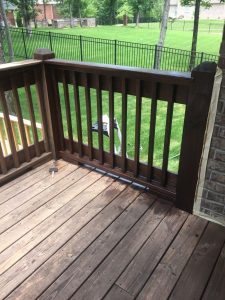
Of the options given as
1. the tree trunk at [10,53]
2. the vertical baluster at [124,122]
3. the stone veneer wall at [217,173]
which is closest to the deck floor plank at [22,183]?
the vertical baluster at [124,122]

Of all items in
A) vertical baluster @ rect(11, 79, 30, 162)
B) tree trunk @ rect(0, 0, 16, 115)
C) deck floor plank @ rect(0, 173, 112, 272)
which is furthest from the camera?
tree trunk @ rect(0, 0, 16, 115)

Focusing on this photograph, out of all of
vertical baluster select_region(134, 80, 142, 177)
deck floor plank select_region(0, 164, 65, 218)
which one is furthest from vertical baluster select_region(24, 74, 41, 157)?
vertical baluster select_region(134, 80, 142, 177)

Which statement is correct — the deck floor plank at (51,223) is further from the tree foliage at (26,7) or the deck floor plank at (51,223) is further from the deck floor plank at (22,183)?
the tree foliage at (26,7)

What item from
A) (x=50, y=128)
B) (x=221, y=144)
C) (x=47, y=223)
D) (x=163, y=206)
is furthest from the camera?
(x=50, y=128)

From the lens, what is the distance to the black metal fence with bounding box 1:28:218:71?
910 centimetres

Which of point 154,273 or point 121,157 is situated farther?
point 121,157

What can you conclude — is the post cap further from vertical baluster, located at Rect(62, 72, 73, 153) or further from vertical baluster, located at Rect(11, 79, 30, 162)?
vertical baluster, located at Rect(11, 79, 30, 162)

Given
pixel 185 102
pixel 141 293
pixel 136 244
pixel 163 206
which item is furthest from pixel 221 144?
pixel 141 293

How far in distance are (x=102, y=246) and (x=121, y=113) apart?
43.8 inches

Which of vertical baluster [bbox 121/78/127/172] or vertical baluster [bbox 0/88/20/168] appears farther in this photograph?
vertical baluster [bbox 0/88/20/168]

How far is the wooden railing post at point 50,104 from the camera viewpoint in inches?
95.1

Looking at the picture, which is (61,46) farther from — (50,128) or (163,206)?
(163,206)

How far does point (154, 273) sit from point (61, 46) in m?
11.2

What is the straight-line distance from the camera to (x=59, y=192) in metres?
2.33
